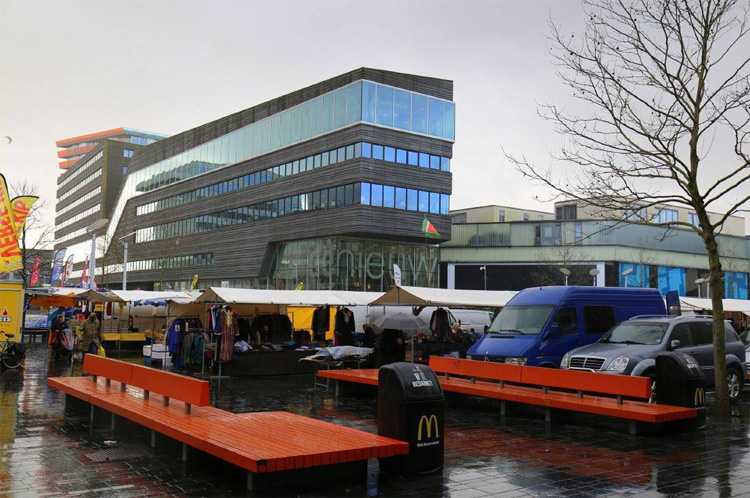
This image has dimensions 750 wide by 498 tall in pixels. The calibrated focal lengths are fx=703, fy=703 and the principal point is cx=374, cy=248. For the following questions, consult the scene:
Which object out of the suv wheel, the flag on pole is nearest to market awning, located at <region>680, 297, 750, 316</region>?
the suv wheel

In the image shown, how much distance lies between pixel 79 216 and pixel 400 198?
8182cm

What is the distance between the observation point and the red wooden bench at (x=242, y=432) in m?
7.00

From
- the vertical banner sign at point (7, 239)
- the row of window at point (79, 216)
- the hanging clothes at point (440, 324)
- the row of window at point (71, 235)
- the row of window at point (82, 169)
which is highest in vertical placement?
the row of window at point (82, 169)

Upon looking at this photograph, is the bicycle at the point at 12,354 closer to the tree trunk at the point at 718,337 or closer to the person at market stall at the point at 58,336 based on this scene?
the person at market stall at the point at 58,336

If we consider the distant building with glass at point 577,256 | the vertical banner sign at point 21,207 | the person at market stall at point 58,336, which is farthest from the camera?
the distant building with glass at point 577,256

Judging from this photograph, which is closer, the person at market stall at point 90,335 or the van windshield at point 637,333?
the van windshield at point 637,333

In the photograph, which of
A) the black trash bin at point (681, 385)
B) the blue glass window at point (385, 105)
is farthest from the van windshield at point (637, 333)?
the blue glass window at point (385, 105)

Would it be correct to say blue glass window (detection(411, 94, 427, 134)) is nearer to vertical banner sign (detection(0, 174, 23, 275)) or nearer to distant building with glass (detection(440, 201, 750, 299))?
distant building with glass (detection(440, 201, 750, 299))

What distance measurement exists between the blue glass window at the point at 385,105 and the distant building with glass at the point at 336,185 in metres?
0.07

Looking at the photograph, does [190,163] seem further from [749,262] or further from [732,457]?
[732,457]

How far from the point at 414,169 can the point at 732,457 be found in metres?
→ 44.0

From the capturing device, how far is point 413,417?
7.95 meters

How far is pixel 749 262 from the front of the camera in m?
71.4

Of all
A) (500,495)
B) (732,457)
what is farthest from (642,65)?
(500,495)
